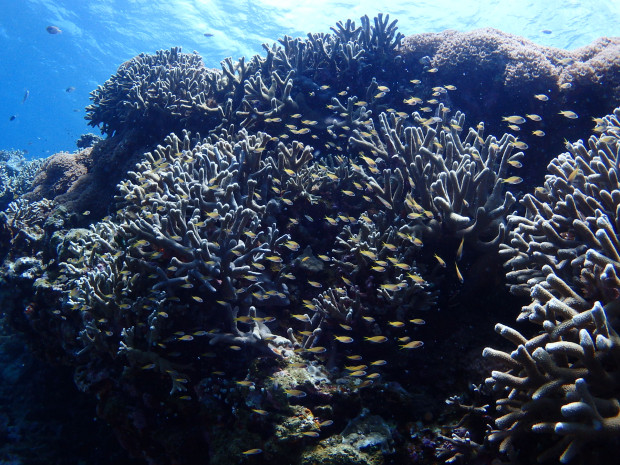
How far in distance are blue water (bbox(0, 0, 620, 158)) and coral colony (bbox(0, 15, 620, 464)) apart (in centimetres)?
1757

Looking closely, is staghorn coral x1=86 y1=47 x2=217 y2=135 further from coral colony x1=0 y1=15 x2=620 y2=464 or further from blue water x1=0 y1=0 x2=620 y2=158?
blue water x1=0 y1=0 x2=620 y2=158

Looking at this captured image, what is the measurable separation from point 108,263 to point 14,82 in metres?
99.7

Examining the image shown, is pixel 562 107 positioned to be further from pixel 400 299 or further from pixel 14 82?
pixel 14 82

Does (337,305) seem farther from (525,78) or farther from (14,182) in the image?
(14,182)

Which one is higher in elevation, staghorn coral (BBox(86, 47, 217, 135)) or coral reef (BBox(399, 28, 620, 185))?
staghorn coral (BBox(86, 47, 217, 135))

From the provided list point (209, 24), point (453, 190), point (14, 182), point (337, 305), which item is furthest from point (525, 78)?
point (209, 24)

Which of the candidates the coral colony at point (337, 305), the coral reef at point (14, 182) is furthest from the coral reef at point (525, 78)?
the coral reef at point (14, 182)

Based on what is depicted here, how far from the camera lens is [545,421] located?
2.30 m

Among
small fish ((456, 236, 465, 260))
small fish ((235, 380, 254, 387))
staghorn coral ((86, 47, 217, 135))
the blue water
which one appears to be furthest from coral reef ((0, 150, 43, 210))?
small fish ((456, 236, 465, 260))

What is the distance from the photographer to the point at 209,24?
35.3m

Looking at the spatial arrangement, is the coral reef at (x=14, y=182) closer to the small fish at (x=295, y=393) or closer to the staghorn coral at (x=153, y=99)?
the staghorn coral at (x=153, y=99)

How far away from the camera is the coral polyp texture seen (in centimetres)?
200

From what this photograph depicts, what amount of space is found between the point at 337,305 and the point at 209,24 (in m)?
40.2

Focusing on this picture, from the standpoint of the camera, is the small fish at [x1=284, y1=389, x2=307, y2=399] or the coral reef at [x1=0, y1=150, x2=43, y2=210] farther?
the coral reef at [x1=0, y1=150, x2=43, y2=210]
